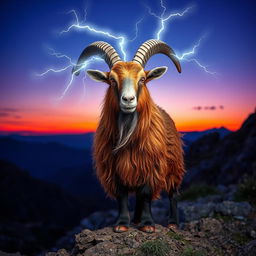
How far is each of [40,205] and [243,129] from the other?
22128 millimetres

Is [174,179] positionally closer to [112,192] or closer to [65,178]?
[112,192]

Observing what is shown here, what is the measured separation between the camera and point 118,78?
4.98 m

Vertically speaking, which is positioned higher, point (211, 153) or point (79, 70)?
point (79, 70)

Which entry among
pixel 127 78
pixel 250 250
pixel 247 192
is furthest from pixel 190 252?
pixel 247 192

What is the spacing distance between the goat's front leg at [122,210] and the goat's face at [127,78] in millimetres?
1619

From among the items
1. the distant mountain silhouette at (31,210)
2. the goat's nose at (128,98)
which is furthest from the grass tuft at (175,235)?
the distant mountain silhouette at (31,210)

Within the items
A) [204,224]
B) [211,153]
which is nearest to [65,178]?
[211,153]

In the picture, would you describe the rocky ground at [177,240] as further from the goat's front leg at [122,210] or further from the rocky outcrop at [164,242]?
the goat's front leg at [122,210]

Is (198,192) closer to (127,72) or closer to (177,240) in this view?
(177,240)

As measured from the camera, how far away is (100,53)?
593 centimetres

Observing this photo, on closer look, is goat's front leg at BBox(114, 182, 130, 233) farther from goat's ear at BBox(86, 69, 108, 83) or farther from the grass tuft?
goat's ear at BBox(86, 69, 108, 83)

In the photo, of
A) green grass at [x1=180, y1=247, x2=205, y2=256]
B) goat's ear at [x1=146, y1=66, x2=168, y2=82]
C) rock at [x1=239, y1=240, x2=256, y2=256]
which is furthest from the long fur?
rock at [x1=239, y1=240, x2=256, y2=256]

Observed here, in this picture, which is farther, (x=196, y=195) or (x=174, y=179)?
(x=196, y=195)

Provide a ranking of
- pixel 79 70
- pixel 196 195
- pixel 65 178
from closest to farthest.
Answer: pixel 79 70 → pixel 196 195 → pixel 65 178
